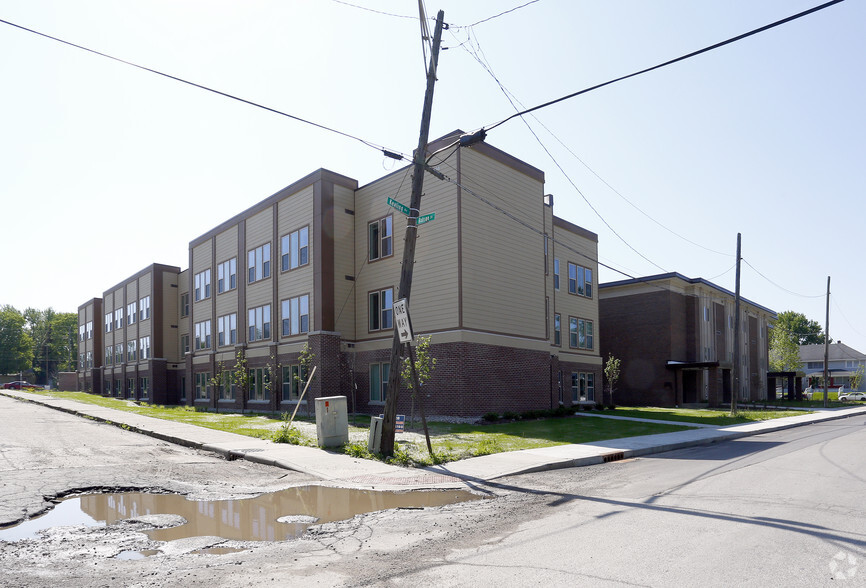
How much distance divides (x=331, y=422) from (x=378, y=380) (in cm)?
1287

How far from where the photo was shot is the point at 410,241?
1415 cm

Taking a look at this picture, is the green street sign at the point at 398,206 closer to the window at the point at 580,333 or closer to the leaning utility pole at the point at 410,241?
the leaning utility pole at the point at 410,241

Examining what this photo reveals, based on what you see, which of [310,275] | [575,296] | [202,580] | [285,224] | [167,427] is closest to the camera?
[202,580]

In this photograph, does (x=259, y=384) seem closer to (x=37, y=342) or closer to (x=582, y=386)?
(x=582, y=386)

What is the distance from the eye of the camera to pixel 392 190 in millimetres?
28172

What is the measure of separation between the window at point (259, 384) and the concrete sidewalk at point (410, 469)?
11.0m

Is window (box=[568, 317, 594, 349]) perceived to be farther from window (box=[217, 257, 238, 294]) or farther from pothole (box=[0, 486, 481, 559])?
Result: pothole (box=[0, 486, 481, 559])

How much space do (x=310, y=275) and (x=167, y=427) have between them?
10.6 metres

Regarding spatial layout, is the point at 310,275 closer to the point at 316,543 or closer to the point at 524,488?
the point at 524,488

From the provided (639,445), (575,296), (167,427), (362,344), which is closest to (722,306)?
(575,296)

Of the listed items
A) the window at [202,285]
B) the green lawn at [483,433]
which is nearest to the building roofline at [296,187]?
the window at [202,285]

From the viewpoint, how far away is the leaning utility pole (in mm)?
13914

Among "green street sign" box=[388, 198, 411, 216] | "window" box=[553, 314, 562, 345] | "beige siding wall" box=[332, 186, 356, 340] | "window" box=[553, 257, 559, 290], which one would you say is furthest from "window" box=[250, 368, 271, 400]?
"green street sign" box=[388, 198, 411, 216]

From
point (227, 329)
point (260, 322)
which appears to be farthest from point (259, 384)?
point (227, 329)
